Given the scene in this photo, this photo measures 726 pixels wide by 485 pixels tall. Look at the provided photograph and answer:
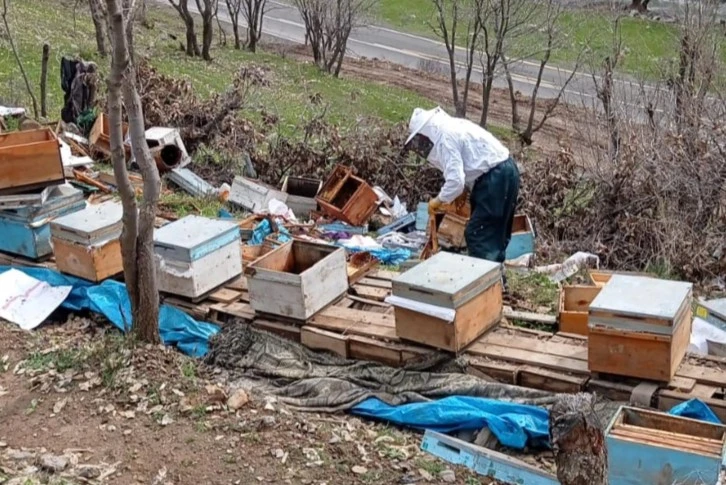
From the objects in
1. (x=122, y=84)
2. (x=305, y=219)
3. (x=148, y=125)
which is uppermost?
(x=122, y=84)

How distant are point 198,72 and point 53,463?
16.4 meters

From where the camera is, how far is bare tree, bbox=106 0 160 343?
5.26m

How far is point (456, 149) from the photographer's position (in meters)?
6.84

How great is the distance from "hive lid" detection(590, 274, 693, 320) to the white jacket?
176 cm

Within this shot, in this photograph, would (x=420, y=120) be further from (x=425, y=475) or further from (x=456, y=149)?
(x=425, y=475)

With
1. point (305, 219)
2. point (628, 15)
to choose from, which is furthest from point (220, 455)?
point (628, 15)

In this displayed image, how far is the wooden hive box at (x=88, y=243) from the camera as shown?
6.64 m

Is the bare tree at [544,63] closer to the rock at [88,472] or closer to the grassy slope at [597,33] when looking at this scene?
the grassy slope at [597,33]

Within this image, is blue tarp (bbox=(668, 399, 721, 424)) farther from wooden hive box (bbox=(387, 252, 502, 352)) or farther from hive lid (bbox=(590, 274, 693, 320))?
wooden hive box (bbox=(387, 252, 502, 352))

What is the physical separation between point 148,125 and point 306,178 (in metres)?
2.55

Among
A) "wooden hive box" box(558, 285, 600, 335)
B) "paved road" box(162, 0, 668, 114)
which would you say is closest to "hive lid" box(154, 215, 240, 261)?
"wooden hive box" box(558, 285, 600, 335)

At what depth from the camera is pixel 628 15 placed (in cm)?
2964

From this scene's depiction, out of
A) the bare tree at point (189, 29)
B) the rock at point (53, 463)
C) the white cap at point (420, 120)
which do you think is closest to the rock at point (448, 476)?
the rock at point (53, 463)

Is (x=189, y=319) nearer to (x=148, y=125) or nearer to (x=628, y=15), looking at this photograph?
(x=148, y=125)
